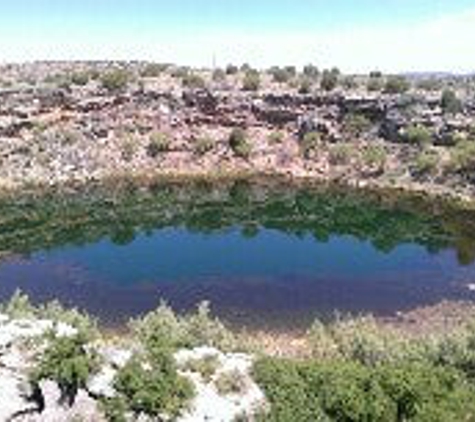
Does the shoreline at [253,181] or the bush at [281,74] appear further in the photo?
the bush at [281,74]

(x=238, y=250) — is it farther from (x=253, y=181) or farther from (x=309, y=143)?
(x=309, y=143)

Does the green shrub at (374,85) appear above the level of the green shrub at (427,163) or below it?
above

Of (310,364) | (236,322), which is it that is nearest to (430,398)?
(310,364)

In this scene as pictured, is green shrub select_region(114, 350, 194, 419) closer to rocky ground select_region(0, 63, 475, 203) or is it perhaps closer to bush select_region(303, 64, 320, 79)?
rocky ground select_region(0, 63, 475, 203)

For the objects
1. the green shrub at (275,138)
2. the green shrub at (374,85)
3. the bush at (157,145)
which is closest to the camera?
the bush at (157,145)

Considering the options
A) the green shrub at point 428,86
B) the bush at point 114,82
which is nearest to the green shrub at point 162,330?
the bush at point 114,82

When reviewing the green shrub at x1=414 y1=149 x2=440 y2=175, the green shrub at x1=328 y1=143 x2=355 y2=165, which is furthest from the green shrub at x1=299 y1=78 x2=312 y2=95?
the green shrub at x1=414 y1=149 x2=440 y2=175

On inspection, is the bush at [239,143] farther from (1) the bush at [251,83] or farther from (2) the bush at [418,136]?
(2) the bush at [418,136]
